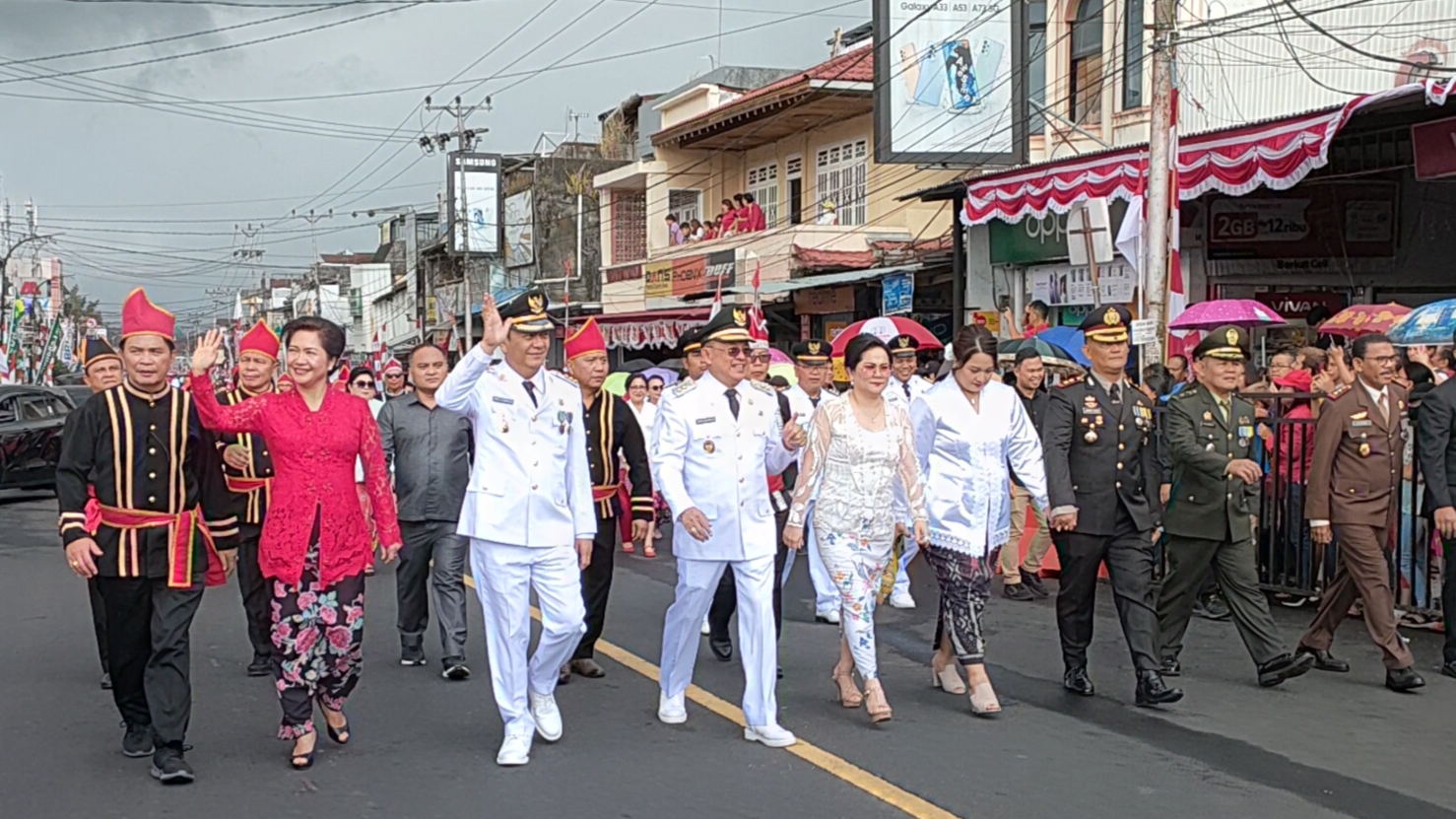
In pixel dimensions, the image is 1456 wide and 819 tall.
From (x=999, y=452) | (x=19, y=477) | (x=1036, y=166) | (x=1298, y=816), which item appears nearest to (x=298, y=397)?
(x=999, y=452)

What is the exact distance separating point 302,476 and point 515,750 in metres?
1.49

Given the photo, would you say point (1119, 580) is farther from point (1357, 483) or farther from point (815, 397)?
point (815, 397)

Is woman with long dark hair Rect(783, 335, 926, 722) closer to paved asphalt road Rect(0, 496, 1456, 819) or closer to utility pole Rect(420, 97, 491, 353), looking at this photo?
paved asphalt road Rect(0, 496, 1456, 819)

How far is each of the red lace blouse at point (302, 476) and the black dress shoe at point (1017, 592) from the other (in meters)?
6.02

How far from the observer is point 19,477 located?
19.8m

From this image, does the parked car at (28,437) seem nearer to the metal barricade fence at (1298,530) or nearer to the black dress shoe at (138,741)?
the black dress shoe at (138,741)

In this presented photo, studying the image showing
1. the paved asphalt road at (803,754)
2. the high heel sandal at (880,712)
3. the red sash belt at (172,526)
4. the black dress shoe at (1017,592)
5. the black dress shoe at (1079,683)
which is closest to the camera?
the paved asphalt road at (803,754)

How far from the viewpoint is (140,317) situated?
19.5 ft

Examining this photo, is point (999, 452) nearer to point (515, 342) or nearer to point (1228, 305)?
point (515, 342)

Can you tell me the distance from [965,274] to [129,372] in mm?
14788

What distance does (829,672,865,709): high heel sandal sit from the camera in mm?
7025

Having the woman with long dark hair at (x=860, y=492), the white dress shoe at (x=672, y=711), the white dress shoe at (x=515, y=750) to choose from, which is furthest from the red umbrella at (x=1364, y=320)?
the white dress shoe at (x=515, y=750)

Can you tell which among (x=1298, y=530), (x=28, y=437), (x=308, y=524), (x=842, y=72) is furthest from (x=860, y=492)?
(x=842, y=72)

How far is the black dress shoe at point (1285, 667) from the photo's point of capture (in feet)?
24.2
